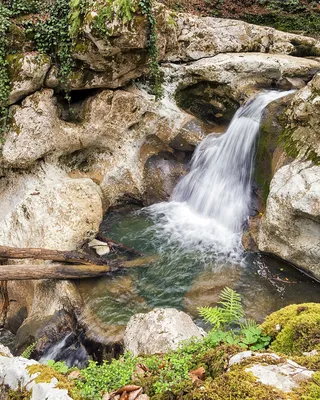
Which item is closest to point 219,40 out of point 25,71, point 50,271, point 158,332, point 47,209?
point 25,71

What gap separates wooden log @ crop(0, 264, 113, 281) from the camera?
6.68m

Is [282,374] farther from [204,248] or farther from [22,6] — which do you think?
[22,6]

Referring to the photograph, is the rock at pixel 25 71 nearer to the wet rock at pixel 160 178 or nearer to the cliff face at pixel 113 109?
the cliff face at pixel 113 109


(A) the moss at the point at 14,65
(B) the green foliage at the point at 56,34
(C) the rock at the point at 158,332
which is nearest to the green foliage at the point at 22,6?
(B) the green foliage at the point at 56,34

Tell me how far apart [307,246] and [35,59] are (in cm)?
770

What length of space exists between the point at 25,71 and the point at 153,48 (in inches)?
129

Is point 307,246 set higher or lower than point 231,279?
higher

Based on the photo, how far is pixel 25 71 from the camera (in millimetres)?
8477

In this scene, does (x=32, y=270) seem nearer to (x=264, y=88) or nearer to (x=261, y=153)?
(x=261, y=153)

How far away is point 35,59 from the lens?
852 centimetres

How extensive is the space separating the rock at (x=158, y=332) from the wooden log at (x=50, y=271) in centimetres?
226

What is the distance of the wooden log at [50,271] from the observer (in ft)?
21.9

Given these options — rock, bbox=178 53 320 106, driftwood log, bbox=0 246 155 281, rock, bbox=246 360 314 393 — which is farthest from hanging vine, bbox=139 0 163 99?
rock, bbox=246 360 314 393

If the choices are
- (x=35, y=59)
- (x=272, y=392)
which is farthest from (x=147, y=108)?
(x=272, y=392)
